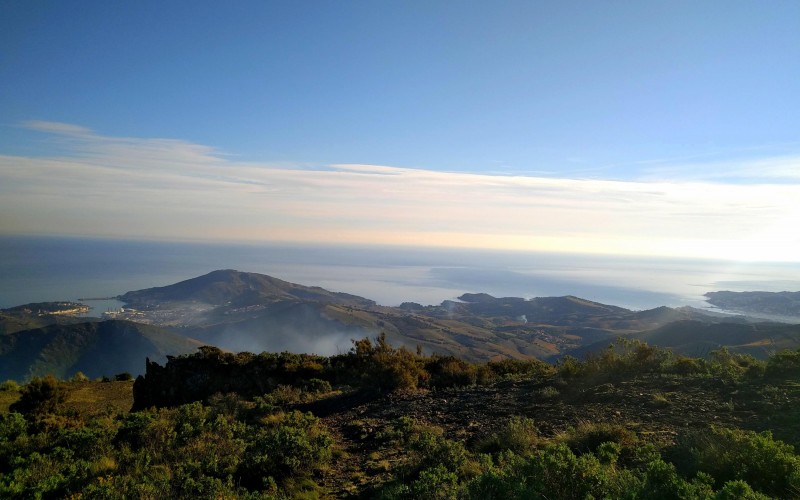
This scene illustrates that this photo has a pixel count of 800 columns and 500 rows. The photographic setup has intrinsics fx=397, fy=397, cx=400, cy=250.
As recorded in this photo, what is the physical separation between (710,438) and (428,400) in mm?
6253

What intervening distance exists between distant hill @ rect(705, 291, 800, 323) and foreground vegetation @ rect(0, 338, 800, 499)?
89.7 m

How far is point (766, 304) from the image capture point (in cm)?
9331

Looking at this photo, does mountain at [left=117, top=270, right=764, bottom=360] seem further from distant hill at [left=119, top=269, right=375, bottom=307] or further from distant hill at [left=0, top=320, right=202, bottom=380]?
distant hill at [left=0, top=320, right=202, bottom=380]

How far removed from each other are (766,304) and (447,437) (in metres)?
121

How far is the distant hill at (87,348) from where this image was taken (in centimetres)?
5841

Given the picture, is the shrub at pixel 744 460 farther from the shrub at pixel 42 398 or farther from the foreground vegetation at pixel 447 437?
the shrub at pixel 42 398

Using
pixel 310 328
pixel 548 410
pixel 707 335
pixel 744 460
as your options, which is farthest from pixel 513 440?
pixel 310 328

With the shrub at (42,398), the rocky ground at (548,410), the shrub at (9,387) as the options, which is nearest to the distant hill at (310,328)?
the shrub at (9,387)

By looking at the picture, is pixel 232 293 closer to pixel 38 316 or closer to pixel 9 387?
pixel 38 316

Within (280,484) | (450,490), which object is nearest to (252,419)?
(280,484)

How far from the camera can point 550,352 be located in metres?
67.7

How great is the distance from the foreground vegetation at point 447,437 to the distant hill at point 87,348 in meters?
58.4

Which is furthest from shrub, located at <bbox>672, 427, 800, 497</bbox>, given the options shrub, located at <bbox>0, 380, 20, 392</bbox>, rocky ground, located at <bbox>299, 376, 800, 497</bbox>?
shrub, located at <bbox>0, 380, 20, 392</bbox>

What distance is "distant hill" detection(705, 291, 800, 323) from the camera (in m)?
82.2
